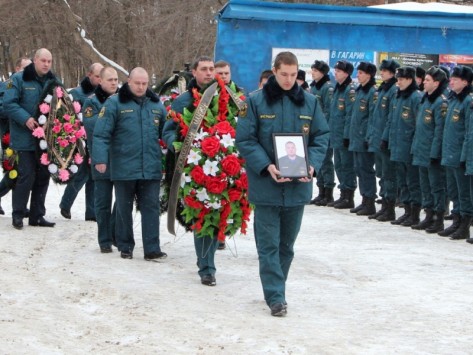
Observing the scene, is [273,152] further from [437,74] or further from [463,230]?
[437,74]

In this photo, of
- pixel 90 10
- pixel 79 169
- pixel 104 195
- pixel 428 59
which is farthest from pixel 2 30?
pixel 104 195

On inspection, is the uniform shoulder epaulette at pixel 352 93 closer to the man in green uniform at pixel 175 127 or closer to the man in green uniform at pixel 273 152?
the man in green uniform at pixel 175 127

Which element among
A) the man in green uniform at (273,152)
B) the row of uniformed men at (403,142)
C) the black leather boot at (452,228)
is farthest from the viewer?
the black leather boot at (452,228)

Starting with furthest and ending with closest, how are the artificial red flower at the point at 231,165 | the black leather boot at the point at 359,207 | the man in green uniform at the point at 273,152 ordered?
1. the black leather boot at the point at 359,207
2. the artificial red flower at the point at 231,165
3. the man in green uniform at the point at 273,152

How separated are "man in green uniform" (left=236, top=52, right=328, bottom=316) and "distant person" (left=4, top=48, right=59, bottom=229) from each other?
15.7ft

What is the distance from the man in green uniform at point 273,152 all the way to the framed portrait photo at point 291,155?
96mm

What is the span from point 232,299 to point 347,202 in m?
6.77

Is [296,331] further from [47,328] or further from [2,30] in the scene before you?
[2,30]

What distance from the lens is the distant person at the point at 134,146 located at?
32.2 ft

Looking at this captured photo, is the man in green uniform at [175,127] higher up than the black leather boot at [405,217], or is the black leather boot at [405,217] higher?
the man in green uniform at [175,127]

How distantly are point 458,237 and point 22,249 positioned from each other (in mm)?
5264

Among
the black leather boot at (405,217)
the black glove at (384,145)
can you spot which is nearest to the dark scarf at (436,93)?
the black glove at (384,145)

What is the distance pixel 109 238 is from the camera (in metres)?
10.5

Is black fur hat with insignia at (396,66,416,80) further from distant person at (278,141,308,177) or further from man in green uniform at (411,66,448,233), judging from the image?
distant person at (278,141,308,177)
